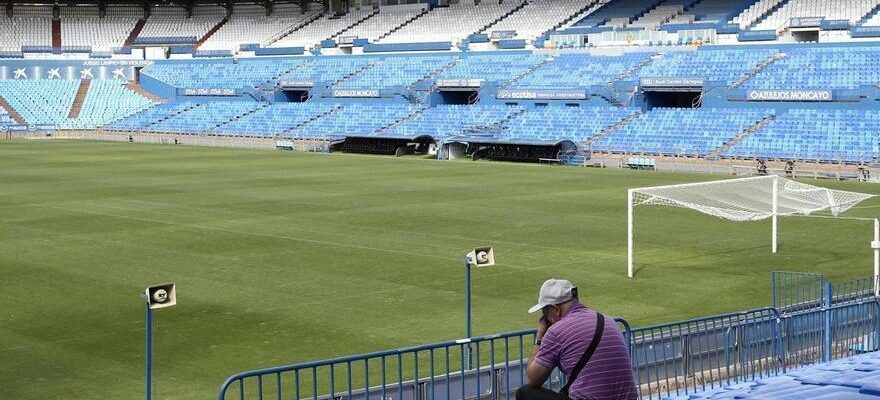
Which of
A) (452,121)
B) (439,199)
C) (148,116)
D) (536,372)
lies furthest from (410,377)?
(148,116)

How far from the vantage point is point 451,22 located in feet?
A: 269

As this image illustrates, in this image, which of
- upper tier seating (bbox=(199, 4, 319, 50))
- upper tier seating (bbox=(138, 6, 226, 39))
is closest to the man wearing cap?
upper tier seating (bbox=(199, 4, 319, 50))

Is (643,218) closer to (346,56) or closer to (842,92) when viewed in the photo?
(842,92)

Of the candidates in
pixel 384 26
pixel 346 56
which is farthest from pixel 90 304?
pixel 384 26

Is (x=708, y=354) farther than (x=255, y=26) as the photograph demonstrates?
No

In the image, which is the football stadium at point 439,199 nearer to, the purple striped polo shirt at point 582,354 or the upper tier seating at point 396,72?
the purple striped polo shirt at point 582,354

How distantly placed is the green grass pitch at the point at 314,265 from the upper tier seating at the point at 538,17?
3513 centimetres

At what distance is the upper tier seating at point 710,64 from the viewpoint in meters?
57.6

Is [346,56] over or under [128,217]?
over

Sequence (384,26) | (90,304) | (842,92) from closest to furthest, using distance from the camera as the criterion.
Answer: (90,304) < (842,92) < (384,26)

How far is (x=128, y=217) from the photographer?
30703 millimetres

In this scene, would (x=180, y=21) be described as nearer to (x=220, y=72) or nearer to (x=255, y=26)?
(x=255, y=26)

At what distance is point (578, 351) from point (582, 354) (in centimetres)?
3

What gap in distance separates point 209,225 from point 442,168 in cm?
2096
